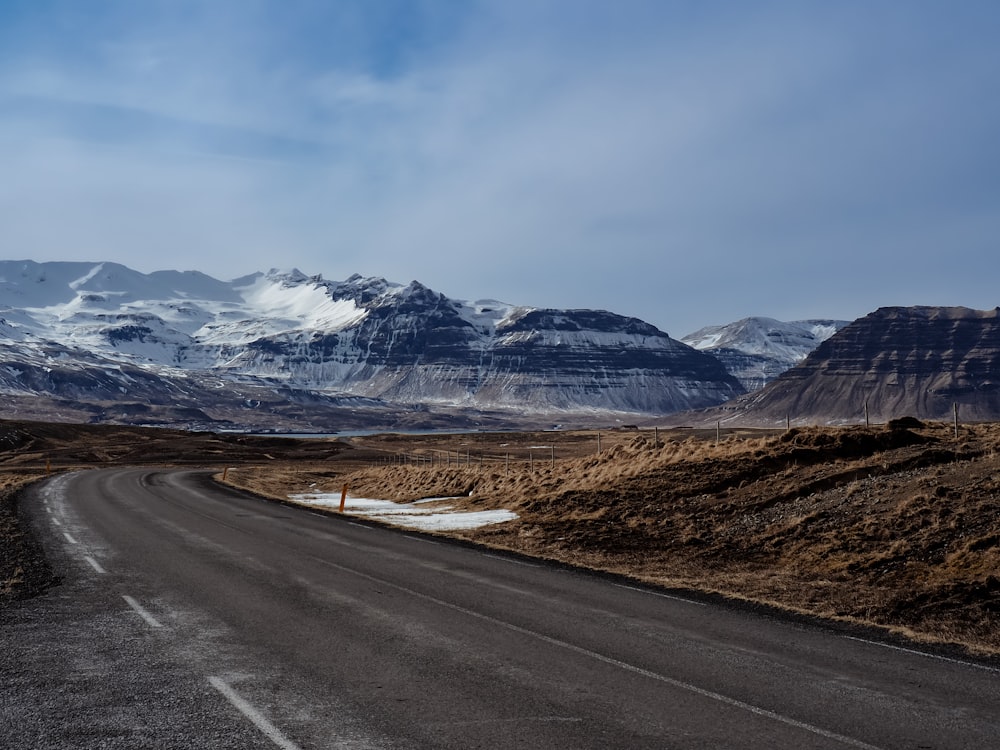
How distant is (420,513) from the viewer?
33312mm

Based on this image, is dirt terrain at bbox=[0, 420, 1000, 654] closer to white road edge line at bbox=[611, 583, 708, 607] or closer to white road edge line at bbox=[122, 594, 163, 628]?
white road edge line at bbox=[611, 583, 708, 607]

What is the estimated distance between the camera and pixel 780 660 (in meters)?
10.5

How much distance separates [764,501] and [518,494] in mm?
11375

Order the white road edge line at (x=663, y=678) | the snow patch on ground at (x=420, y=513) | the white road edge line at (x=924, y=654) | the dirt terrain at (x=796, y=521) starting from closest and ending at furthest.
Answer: the white road edge line at (x=663, y=678) < the white road edge line at (x=924, y=654) < the dirt terrain at (x=796, y=521) < the snow patch on ground at (x=420, y=513)

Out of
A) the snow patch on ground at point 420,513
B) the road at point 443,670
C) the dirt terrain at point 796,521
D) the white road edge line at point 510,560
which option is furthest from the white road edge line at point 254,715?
the snow patch on ground at point 420,513

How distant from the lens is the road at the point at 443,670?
7.81m

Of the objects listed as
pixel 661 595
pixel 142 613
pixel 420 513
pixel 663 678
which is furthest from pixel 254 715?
pixel 420 513

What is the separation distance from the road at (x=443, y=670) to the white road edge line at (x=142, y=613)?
65 millimetres

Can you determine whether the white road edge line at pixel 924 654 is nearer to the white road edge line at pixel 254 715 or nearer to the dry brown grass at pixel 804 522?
the dry brown grass at pixel 804 522

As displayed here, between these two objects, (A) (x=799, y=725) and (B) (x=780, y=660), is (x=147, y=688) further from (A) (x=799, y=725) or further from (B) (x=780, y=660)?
(B) (x=780, y=660)

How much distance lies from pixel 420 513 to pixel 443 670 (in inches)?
929

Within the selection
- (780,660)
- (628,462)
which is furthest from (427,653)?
(628,462)

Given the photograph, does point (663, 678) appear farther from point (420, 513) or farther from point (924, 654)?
point (420, 513)

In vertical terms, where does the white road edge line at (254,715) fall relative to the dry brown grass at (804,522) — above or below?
below
